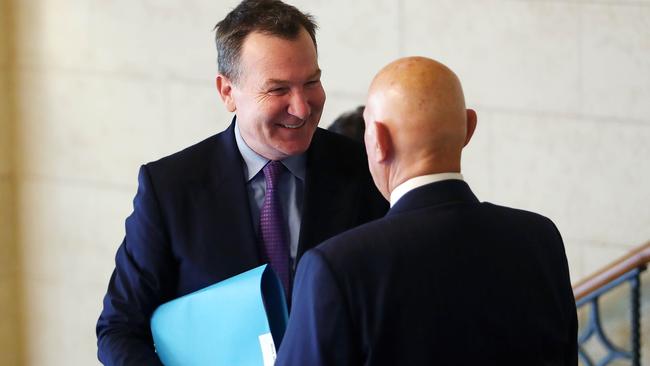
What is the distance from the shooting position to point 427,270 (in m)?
1.90

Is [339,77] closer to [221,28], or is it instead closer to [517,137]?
[517,137]

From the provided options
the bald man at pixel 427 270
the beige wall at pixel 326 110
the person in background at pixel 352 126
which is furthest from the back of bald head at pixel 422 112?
the beige wall at pixel 326 110

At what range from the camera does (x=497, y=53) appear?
5.06m

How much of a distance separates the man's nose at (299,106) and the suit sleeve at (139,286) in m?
0.39

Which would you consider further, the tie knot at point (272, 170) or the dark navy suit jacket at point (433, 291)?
the tie knot at point (272, 170)

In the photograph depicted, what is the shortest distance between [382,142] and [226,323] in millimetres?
639

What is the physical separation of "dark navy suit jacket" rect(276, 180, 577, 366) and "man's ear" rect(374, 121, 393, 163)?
0.29 feet

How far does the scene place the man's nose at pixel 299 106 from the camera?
2.41 meters

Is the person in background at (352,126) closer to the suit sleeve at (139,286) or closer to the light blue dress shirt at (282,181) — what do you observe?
the light blue dress shirt at (282,181)

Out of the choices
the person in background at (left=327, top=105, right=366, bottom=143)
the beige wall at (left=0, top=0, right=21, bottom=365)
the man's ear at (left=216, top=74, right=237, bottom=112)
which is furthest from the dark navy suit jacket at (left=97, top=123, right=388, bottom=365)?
the beige wall at (left=0, top=0, right=21, bottom=365)

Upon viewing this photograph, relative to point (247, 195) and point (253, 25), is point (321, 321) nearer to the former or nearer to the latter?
point (247, 195)

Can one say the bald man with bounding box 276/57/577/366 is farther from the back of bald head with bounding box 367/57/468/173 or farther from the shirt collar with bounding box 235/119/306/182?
the shirt collar with bounding box 235/119/306/182

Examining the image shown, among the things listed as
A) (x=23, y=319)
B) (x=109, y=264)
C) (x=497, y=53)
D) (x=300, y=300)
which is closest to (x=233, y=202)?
(x=300, y=300)

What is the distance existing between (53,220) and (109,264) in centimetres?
51
